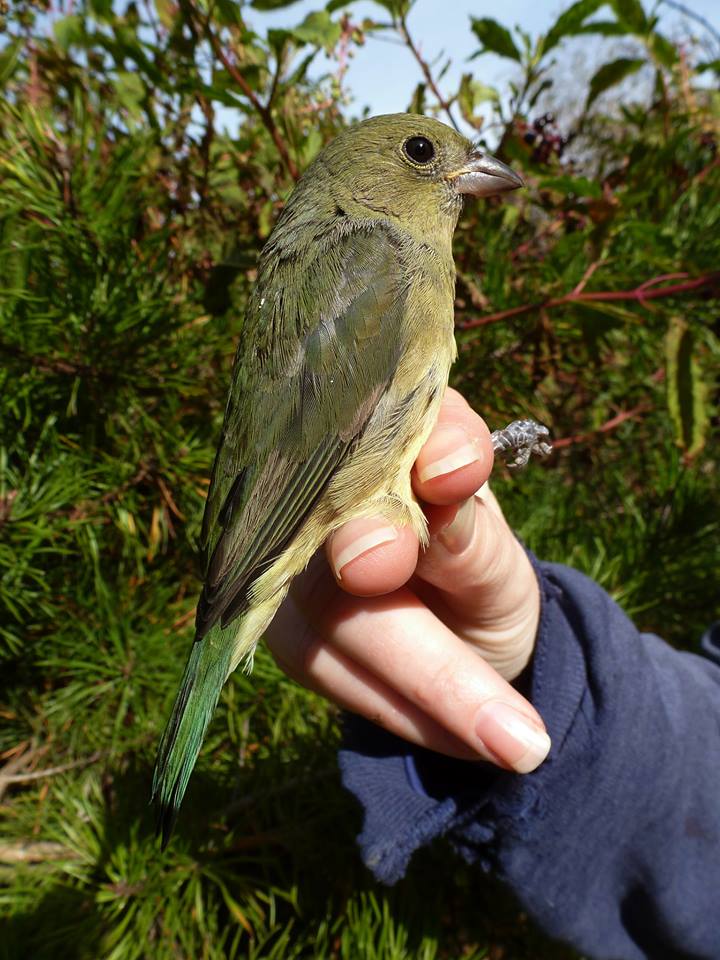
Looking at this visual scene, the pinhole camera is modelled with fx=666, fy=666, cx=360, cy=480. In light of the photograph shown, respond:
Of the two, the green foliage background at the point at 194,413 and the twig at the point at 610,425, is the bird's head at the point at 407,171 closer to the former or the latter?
the green foliage background at the point at 194,413

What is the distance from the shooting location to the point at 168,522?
6.20 feet

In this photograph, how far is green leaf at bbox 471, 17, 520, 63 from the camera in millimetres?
1720

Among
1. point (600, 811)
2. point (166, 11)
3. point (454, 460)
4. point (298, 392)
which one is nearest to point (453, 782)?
point (600, 811)

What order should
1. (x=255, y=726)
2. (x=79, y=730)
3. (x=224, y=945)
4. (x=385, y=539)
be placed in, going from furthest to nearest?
(x=255, y=726) < (x=79, y=730) < (x=224, y=945) < (x=385, y=539)

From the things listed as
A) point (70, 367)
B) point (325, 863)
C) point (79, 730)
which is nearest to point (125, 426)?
point (70, 367)

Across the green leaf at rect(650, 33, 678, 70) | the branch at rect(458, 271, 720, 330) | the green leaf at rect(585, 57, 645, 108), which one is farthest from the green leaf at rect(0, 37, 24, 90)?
the green leaf at rect(650, 33, 678, 70)

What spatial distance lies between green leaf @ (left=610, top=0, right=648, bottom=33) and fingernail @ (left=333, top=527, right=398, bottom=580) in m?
1.47

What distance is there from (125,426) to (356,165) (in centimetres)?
94

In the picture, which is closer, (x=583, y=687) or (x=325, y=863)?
(x=583, y=687)

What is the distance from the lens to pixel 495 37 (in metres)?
1.74

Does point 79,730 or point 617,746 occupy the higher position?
point 617,746

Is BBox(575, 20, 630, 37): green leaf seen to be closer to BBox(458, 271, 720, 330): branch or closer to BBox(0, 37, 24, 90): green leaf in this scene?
BBox(458, 271, 720, 330): branch

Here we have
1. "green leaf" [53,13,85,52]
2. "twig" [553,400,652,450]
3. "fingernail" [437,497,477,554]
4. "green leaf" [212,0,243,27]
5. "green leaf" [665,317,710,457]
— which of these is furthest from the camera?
"twig" [553,400,652,450]

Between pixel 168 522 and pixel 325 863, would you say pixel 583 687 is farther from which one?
pixel 168 522
